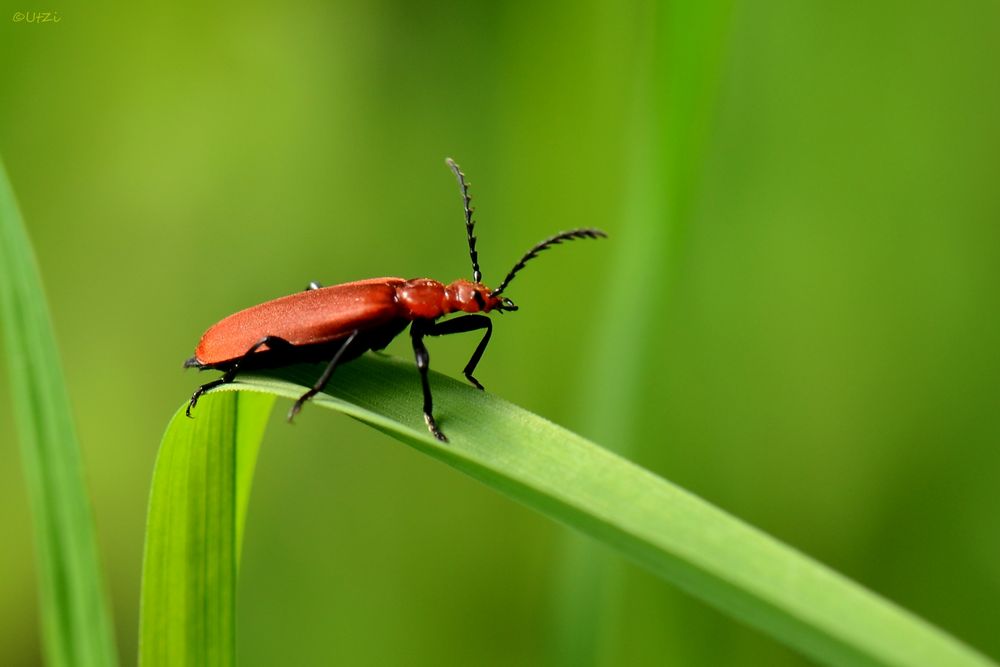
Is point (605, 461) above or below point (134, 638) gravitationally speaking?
above

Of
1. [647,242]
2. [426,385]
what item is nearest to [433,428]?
[426,385]

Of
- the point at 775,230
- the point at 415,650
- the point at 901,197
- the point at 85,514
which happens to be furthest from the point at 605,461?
the point at 901,197

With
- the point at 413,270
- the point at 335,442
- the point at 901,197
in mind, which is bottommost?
the point at 335,442

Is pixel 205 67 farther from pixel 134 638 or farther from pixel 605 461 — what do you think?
pixel 605 461

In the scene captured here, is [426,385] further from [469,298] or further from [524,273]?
[524,273]

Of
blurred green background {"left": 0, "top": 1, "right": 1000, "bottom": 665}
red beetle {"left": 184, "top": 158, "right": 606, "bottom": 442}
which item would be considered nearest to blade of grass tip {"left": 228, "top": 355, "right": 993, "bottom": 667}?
Answer: red beetle {"left": 184, "top": 158, "right": 606, "bottom": 442}

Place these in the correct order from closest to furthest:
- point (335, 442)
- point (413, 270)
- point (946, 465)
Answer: point (946, 465)
point (335, 442)
point (413, 270)
